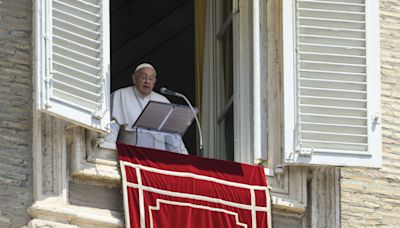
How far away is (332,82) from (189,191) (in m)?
1.30

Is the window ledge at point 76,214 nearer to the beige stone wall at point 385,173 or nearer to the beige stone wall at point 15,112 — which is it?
the beige stone wall at point 15,112

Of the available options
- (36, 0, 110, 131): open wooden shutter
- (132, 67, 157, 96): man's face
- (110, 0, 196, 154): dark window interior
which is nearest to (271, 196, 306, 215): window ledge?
(36, 0, 110, 131): open wooden shutter

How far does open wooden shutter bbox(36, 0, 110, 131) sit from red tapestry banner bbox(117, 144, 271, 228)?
0.41 metres

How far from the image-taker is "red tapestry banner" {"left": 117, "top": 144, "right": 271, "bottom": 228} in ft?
61.2

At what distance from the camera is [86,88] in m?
18.6

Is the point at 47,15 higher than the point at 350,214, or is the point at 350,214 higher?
the point at 47,15

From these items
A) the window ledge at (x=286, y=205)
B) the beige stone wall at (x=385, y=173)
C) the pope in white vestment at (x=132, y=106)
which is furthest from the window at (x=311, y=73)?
the pope in white vestment at (x=132, y=106)

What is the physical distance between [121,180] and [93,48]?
838mm

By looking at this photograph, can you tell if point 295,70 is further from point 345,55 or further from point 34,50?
point 34,50

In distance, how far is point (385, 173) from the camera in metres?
19.8

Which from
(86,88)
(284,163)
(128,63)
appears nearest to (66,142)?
(86,88)

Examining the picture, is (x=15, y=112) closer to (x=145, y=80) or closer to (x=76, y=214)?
(x=76, y=214)

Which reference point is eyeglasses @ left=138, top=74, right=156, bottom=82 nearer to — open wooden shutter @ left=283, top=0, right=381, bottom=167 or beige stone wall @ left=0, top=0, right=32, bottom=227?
open wooden shutter @ left=283, top=0, right=381, bottom=167

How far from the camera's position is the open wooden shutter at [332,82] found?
1931 cm
